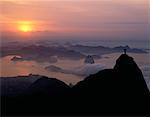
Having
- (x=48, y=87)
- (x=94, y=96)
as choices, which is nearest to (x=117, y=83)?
(x=94, y=96)

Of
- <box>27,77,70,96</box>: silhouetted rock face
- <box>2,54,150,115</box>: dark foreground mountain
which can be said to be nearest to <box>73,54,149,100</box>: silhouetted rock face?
<box>2,54,150,115</box>: dark foreground mountain

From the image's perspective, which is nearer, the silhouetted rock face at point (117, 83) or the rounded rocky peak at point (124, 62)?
the silhouetted rock face at point (117, 83)

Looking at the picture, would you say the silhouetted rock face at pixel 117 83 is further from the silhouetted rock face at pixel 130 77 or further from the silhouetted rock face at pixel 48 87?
the silhouetted rock face at pixel 48 87

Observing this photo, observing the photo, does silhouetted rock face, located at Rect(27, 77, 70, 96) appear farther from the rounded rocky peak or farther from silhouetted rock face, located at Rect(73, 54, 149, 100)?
the rounded rocky peak

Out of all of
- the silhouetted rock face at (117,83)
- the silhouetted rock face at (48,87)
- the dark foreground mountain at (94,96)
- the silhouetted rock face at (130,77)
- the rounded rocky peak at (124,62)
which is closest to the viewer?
the dark foreground mountain at (94,96)

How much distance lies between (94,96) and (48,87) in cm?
498

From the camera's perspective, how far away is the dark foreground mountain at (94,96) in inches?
859

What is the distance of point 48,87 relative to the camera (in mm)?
27938

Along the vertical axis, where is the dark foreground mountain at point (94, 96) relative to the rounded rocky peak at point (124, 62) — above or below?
below

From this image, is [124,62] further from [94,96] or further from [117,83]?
[94,96]

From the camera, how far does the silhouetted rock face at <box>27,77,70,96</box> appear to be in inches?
1017

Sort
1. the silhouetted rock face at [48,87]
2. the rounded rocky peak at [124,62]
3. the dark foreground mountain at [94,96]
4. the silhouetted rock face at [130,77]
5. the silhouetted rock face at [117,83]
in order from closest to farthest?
the dark foreground mountain at [94,96] → the silhouetted rock face at [117,83] → the silhouetted rock face at [48,87] → the silhouetted rock face at [130,77] → the rounded rocky peak at [124,62]

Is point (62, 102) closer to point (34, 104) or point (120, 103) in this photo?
point (34, 104)

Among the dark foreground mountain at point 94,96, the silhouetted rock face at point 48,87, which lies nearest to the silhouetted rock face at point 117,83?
the dark foreground mountain at point 94,96
